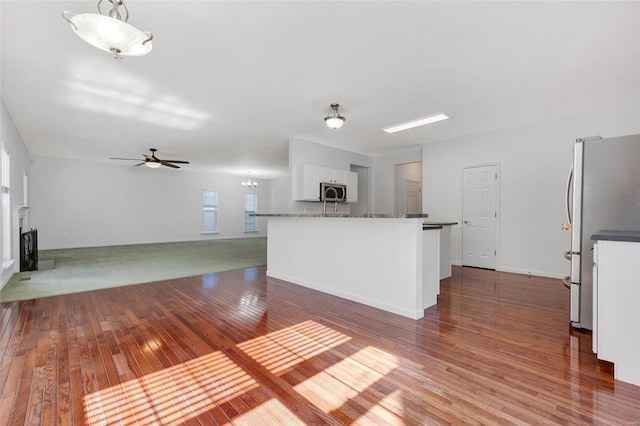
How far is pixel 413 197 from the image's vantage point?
790cm

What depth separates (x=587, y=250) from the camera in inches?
103

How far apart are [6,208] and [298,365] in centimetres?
558

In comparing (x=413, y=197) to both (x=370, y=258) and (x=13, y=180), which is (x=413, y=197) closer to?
(x=370, y=258)

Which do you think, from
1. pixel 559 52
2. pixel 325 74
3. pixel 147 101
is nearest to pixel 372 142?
Answer: pixel 325 74

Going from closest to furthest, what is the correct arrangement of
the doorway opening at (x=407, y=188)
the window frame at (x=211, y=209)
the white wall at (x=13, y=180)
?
1. the white wall at (x=13, y=180)
2. the doorway opening at (x=407, y=188)
3. the window frame at (x=211, y=209)

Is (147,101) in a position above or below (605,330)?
above

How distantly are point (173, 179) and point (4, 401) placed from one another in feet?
31.4

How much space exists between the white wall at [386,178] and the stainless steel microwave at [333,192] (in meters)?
1.45

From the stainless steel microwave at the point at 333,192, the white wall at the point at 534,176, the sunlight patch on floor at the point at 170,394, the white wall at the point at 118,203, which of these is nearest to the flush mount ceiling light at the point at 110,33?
the sunlight patch on floor at the point at 170,394

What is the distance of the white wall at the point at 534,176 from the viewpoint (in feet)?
14.1

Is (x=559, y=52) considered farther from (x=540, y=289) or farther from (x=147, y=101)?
(x=147, y=101)

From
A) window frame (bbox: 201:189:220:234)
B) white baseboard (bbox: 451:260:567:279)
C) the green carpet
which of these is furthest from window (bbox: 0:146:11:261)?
white baseboard (bbox: 451:260:567:279)

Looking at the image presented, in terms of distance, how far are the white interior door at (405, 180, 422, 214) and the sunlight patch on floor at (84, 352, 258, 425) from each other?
6.51 metres

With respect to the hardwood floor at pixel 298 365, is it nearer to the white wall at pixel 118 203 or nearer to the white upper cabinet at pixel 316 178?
the white upper cabinet at pixel 316 178
